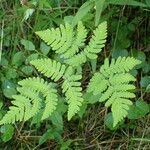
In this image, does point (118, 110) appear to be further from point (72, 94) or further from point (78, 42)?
point (78, 42)

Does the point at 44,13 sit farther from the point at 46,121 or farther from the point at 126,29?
the point at 46,121

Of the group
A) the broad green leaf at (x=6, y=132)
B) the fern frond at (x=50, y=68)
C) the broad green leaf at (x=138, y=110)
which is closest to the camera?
the fern frond at (x=50, y=68)

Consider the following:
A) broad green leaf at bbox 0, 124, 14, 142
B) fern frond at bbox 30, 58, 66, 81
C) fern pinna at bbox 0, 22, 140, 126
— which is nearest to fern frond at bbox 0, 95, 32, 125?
fern pinna at bbox 0, 22, 140, 126

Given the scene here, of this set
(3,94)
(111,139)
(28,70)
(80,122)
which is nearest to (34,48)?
(28,70)

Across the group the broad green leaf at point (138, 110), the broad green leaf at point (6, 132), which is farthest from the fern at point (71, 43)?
the broad green leaf at point (6, 132)

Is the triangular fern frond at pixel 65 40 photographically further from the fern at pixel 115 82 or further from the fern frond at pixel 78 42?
the fern at pixel 115 82

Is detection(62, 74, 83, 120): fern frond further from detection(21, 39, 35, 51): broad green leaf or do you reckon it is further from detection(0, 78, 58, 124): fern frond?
detection(21, 39, 35, 51): broad green leaf
